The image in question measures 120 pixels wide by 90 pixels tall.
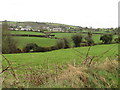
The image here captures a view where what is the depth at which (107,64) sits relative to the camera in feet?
16.6

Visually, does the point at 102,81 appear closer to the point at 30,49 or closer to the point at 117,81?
the point at 117,81

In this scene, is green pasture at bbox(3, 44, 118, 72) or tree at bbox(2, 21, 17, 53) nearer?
green pasture at bbox(3, 44, 118, 72)

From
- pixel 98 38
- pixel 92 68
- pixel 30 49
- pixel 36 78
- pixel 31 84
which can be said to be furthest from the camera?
pixel 98 38

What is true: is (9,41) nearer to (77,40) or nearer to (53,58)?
(77,40)

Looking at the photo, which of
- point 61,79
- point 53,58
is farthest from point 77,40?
point 61,79

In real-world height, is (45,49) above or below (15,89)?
below

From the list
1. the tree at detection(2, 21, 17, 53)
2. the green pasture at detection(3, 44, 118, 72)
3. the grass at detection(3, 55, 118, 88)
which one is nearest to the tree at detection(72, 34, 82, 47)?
the tree at detection(2, 21, 17, 53)

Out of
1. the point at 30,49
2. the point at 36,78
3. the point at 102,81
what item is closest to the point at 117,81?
the point at 102,81

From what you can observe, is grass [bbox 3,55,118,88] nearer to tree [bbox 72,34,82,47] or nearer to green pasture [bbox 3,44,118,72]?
green pasture [bbox 3,44,118,72]

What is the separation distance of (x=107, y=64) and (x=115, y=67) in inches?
11.5

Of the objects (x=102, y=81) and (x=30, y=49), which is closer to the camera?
(x=102, y=81)

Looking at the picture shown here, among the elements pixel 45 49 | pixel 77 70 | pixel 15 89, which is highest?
pixel 77 70

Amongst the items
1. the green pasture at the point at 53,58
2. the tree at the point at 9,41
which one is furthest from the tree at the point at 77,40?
the green pasture at the point at 53,58

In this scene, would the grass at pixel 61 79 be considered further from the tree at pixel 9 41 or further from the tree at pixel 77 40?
the tree at pixel 77 40
